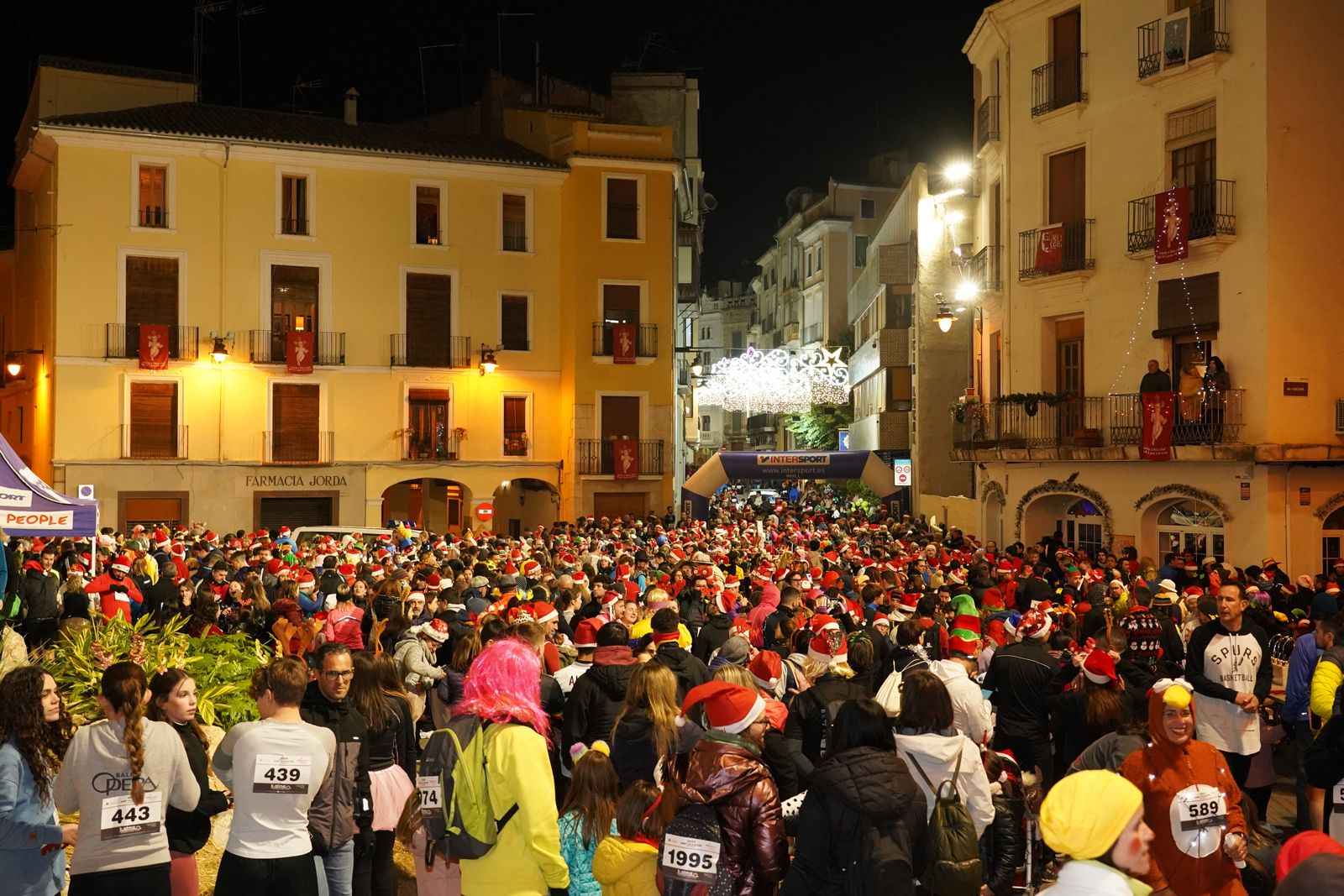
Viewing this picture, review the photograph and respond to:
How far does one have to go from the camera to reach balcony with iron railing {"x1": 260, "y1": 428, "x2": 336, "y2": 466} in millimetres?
34906

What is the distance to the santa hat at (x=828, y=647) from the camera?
903 centimetres

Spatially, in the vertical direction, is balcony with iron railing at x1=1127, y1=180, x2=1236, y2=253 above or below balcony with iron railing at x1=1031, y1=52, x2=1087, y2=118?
below

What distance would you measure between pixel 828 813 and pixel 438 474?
32057 mm

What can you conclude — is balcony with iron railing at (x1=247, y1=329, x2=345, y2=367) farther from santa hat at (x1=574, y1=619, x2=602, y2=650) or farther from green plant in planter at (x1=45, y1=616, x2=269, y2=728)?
santa hat at (x1=574, y1=619, x2=602, y2=650)

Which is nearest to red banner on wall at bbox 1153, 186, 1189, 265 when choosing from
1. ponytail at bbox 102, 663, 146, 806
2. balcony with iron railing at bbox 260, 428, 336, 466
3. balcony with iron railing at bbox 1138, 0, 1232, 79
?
balcony with iron railing at bbox 1138, 0, 1232, 79

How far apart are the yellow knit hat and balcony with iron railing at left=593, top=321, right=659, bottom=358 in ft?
108

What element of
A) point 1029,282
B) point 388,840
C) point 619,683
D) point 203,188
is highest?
point 203,188

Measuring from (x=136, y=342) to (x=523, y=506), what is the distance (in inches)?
493

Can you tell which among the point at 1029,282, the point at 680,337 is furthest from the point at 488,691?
the point at 680,337

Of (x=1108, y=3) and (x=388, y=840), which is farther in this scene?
(x=1108, y=3)

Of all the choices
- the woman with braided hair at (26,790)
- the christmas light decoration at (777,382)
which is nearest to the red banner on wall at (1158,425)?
the christmas light decoration at (777,382)

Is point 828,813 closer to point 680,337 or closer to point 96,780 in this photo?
point 96,780

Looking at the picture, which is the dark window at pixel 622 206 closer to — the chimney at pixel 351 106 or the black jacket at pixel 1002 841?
the chimney at pixel 351 106

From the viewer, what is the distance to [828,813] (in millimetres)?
4961
